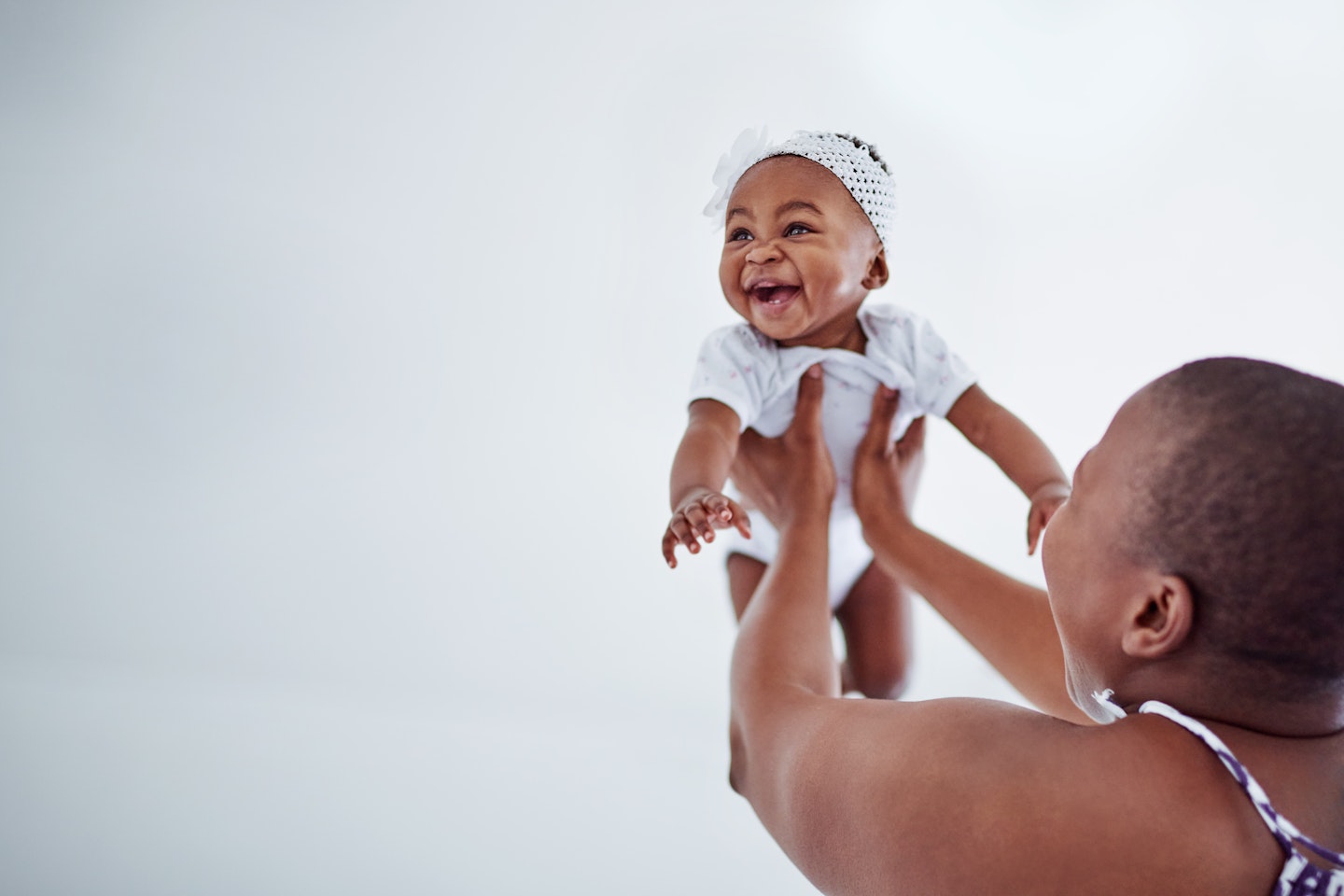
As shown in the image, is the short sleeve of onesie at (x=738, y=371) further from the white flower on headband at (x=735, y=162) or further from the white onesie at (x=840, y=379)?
the white flower on headband at (x=735, y=162)

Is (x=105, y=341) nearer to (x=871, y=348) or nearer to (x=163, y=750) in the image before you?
(x=163, y=750)

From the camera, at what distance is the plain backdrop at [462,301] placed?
1536mm

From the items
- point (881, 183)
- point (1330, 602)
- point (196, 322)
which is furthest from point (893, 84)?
point (1330, 602)

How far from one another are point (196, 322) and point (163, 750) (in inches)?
31.1

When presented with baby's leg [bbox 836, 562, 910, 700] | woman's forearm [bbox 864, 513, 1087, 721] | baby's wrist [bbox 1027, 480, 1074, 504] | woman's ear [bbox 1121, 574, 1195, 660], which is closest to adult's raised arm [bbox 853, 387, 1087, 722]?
woman's forearm [bbox 864, 513, 1087, 721]

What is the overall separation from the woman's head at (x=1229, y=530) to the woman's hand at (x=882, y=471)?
70cm

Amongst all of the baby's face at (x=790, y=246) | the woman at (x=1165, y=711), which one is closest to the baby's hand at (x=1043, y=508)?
the baby's face at (x=790, y=246)

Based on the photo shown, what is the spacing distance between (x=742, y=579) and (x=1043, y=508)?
0.51 meters

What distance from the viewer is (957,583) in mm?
1215

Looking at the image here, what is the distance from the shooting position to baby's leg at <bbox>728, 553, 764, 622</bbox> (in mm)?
1589

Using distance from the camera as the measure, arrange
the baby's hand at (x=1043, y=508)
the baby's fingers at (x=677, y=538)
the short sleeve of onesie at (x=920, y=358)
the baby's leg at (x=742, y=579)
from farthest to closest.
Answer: the baby's leg at (x=742, y=579)
the short sleeve of onesie at (x=920, y=358)
the baby's hand at (x=1043, y=508)
the baby's fingers at (x=677, y=538)

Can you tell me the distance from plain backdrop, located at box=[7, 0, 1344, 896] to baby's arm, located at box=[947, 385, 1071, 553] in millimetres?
437

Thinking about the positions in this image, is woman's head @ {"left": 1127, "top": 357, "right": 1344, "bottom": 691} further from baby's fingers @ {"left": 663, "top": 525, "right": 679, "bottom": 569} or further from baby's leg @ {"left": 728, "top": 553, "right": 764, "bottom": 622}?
baby's leg @ {"left": 728, "top": 553, "right": 764, "bottom": 622}

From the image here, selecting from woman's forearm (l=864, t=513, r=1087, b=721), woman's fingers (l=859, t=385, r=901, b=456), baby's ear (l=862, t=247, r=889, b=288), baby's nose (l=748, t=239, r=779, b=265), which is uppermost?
baby's ear (l=862, t=247, r=889, b=288)
